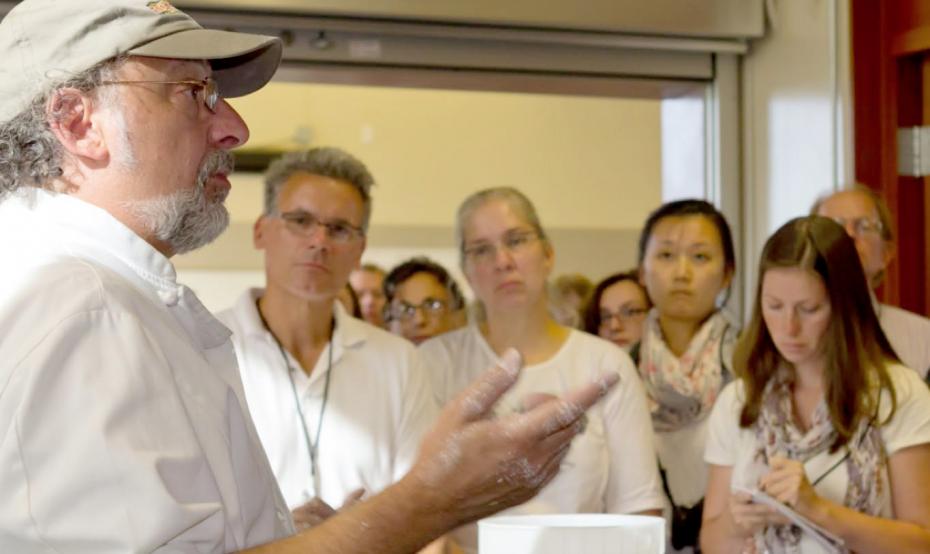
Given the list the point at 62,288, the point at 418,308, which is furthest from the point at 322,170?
the point at 62,288

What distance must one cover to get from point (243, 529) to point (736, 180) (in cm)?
284

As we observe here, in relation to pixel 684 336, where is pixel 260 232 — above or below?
above

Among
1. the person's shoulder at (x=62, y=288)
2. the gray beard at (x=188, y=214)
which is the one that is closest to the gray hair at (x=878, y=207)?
the gray beard at (x=188, y=214)

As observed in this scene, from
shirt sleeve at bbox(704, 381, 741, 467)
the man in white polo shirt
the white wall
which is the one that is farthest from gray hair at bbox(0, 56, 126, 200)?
the white wall

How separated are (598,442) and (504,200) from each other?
59cm

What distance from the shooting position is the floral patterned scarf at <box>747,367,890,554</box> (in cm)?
222

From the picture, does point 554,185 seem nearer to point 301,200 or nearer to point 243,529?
point 301,200

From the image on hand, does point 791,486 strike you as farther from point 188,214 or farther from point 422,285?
point 422,285

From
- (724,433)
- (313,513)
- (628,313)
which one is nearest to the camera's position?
(313,513)

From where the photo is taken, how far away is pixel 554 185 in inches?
265

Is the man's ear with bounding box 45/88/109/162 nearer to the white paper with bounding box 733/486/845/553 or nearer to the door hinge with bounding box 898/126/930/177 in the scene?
the white paper with bounding box 733/486/845/553

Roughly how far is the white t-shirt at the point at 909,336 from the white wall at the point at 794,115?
69 cm

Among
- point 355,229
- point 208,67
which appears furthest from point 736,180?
point 208,67

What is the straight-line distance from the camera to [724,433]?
2.44 meters
